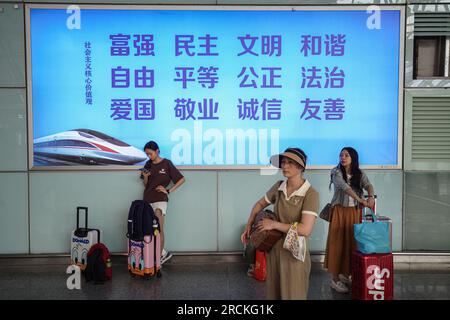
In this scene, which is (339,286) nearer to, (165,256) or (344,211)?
(344,211)

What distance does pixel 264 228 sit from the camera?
3203 mm

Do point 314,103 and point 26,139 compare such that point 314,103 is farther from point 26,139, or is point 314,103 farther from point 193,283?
point 26,139

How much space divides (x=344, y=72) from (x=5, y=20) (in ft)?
15.7

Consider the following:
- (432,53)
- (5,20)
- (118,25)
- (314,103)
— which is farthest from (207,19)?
(432,53)

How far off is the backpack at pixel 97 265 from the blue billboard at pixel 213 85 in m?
1.35

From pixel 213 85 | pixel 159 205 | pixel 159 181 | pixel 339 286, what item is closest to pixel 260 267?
pixel 339 286

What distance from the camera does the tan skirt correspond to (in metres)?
5.00

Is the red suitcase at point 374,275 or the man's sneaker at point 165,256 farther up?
the red suitcase at point 374,275

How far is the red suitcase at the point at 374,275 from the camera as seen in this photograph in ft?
14.8

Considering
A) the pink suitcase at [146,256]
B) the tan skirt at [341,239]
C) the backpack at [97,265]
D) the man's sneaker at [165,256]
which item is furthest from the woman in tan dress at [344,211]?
the backpack at [97,265]

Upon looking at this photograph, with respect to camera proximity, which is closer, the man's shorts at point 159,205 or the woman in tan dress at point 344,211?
the woman in tan dress at point 344,211

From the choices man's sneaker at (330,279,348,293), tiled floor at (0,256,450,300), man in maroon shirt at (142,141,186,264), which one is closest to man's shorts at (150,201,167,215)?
man in maroon shirt at (142,141,186,264)

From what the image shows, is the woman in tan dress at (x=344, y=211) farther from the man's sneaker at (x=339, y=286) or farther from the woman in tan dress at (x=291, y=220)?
the woman in tan dress at (x=291, y=220)

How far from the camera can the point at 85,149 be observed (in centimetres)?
608
